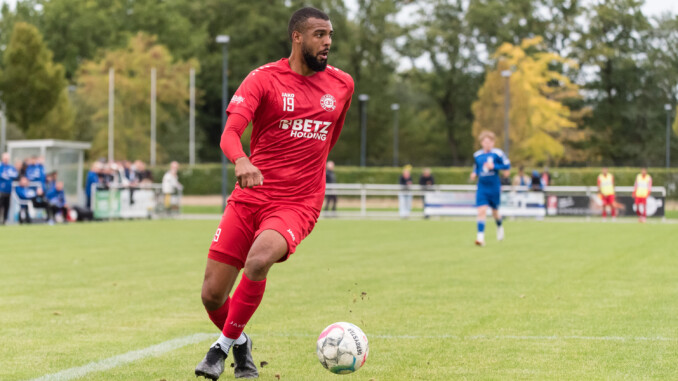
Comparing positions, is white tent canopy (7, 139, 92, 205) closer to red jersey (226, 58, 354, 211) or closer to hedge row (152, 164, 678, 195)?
hedge row (152, 164, 678, 195)

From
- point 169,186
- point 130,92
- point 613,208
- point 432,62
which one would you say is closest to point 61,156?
point 169,186

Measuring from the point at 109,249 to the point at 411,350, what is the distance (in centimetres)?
1214

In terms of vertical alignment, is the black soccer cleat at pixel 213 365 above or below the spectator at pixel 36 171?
below

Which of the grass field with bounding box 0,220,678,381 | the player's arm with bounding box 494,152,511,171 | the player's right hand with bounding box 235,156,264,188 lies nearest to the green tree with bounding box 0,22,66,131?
the grass field with bounding box 0,220,678,381

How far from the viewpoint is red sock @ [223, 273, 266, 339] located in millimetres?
5531

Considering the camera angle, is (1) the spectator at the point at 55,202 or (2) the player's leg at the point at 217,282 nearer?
(2) the player's leg at the point at 217,282

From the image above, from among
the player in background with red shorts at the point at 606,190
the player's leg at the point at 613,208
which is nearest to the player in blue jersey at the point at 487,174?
the player in background with red shorts at the point at 606,190

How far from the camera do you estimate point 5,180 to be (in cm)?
2694

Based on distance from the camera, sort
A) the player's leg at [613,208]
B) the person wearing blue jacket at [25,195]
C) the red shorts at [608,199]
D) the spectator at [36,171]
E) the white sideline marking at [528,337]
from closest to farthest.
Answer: the white sideline marking at [528,337], the person wearing blue jacket at [25,195], the spectator at [36,171], the red shorts at [608,199], the player's leg at [613,208]

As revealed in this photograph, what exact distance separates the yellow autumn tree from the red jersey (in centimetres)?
5653

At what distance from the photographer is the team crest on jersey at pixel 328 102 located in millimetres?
5852

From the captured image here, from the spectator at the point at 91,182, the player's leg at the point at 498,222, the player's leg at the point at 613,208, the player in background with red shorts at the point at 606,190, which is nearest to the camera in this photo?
the player's leg at the point at 498,222

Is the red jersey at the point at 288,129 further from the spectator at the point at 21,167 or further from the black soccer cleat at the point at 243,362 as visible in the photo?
the spectator at the point at 21,167

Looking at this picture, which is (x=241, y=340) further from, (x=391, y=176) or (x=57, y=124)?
(x=57, y=124)
